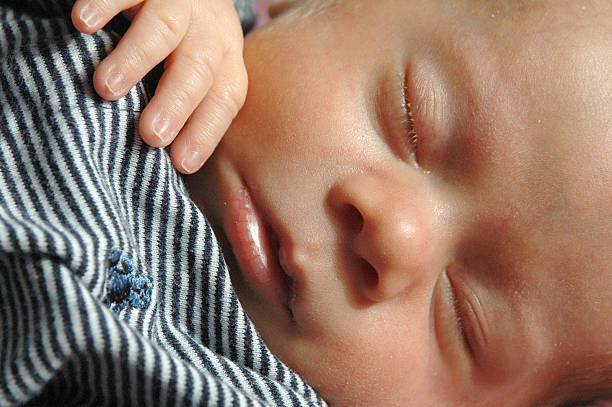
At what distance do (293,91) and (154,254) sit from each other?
0.26 meters

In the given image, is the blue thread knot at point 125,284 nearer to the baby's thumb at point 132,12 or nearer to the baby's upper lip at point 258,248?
the baby's upper lip at point 258,248

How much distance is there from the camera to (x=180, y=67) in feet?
2.29

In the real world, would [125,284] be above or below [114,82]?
below

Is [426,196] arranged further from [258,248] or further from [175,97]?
[175,97]

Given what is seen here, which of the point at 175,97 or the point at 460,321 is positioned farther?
the point at 460,321

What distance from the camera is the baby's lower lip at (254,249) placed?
72 centimetres

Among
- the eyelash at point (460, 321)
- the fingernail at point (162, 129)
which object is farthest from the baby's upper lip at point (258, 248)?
the eyelash at point (460, 321)

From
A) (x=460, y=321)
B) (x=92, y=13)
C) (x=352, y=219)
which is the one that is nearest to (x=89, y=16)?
(x=92, y=13)

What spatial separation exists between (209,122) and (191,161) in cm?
5

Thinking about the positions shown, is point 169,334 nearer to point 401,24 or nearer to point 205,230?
point 205,230

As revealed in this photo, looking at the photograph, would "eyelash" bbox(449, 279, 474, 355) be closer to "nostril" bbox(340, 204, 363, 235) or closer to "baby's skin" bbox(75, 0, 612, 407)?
"baby's skin" bbox(75, 0, 612, 407)

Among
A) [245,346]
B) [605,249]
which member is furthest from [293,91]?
[605,249]

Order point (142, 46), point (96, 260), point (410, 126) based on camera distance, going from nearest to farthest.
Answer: point (96, 260) < point (142, 46) < point (410, 126)

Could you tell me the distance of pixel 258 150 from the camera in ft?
2.42
